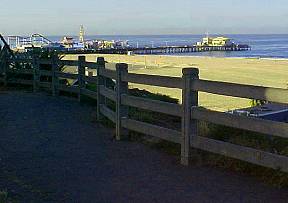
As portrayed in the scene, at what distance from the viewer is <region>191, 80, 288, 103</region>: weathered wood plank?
6.36 metres

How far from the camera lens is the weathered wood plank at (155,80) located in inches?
306

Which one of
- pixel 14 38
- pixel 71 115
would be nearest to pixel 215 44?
pixel 14 38

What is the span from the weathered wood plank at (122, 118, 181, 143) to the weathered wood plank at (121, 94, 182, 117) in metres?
0.26

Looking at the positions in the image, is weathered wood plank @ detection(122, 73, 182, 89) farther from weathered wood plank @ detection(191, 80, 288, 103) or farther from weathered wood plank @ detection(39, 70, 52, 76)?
weathered wood plank @ detection(39, 70, 52, 76)

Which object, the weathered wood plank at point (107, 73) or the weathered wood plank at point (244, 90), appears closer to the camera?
the weathered wood plank at point (244, 90)

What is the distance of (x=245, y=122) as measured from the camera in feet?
22.0

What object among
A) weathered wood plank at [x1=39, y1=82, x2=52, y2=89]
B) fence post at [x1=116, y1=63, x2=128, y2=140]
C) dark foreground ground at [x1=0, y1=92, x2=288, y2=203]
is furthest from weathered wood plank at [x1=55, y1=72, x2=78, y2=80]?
fence post at [x1=116, y1=63, x2=128, y2=140]

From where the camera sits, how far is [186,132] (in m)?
7.53

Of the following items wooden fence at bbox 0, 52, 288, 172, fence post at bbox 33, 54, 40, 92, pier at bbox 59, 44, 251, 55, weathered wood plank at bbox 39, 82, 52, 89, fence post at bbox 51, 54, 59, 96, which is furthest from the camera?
pier at bbox 59, 44, 251, 55

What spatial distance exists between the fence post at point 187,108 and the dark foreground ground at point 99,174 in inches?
9.5

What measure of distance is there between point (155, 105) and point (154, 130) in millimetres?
376

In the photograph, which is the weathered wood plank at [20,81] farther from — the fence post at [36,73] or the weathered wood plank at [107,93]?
the weathered wood plank at [107,93]

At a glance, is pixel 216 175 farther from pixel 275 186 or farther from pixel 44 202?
pixel 44 202

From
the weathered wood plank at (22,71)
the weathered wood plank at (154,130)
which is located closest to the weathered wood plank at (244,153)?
the weathered wood plank at (154,130)
